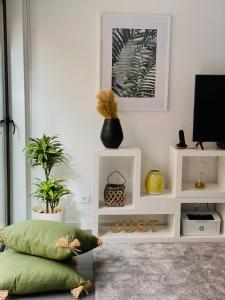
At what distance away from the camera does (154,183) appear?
3.49 metres

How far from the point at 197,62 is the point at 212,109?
493 mm

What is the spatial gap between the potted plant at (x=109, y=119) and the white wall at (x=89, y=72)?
0.93 feet

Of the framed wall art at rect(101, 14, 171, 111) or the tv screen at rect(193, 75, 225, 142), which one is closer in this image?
the tv screen at rect(193, 75, 225, 142)

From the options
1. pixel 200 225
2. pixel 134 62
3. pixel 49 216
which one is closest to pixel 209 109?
pixel 134 62

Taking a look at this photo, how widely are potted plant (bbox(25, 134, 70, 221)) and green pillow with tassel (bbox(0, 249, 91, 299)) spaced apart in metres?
0.87

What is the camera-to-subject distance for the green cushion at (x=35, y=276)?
7.80 feet

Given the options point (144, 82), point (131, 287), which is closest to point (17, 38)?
point (144, 82)

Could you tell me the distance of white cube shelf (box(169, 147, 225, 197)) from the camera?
3416mm

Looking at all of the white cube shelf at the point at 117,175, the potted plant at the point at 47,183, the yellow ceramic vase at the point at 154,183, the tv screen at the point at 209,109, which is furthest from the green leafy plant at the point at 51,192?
the tv screen at the point at 209,109

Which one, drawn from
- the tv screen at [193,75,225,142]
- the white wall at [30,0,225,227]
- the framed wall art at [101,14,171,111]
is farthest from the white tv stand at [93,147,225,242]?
the framed wall art at [101,14,171,111]

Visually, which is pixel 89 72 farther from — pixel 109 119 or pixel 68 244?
pixel 68 244

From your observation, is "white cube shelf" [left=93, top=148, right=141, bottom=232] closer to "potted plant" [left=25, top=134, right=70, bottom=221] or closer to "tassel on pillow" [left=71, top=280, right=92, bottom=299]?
"potted plant" [left=25, top=134, right=70, bottom=221]

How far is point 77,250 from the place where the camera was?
258cm

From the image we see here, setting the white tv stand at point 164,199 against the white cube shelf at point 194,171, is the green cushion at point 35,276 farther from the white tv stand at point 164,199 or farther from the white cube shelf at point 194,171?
the white cube shelf at point 194,171
